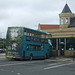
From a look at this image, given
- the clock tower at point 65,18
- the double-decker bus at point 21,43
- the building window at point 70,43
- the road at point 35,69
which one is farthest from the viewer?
the clock tower at point 65,18

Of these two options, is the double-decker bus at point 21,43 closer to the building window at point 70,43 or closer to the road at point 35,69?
the road at point 35,69

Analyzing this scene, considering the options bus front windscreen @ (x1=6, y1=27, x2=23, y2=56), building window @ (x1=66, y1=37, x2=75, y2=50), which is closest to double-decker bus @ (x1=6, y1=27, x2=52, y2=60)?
bus front windscreen @ (x1=6, y1=27, x2=23, y2=56)

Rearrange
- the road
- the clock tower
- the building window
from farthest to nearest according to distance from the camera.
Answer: the clock tower → the building window → the road

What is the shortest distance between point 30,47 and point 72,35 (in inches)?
509

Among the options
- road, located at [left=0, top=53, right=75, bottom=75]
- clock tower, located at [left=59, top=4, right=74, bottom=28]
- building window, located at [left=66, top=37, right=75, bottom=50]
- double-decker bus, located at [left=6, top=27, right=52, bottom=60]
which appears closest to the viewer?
road, located at [left=0, top=53, right=75, bottom=75]

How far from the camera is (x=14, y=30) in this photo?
74.4 ft

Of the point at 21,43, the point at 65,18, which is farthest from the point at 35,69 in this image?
the point at 65,18

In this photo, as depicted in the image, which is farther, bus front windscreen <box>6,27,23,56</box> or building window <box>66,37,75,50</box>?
building window <box>66,37,75,50</box>

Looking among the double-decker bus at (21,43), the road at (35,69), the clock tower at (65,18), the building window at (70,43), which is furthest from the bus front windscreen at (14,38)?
the clock tower at (65,18)

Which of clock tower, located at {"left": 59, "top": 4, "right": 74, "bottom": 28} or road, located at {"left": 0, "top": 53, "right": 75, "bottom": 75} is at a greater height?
clock tower, located at {"left": 59, "top": 4, "right": 74, "bottom": 28}

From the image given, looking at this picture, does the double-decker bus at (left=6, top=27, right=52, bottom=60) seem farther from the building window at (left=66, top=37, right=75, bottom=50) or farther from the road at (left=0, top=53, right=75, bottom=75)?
the building window at (left=66, top=37, right=75, bottom=50)

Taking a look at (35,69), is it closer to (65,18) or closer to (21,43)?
(21,43)

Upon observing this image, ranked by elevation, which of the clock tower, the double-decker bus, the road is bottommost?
the road

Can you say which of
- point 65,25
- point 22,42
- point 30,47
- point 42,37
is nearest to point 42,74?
point 22,42
